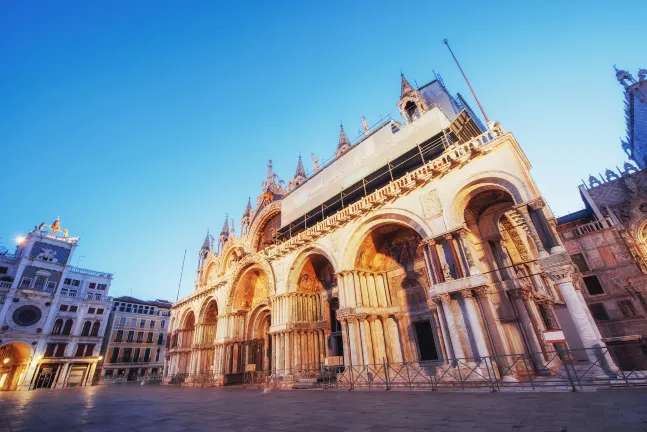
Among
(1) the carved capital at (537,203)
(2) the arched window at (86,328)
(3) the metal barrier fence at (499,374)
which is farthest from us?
(2) the arched window at (86,328)

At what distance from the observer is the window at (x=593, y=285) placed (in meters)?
21.3

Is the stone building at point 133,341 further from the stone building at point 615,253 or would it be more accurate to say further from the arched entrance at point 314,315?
the stone building at point 615,253

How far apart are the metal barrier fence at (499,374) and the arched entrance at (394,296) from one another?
0.80 metres

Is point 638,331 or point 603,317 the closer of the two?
point 638,331

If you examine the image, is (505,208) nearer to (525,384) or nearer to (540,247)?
(540,247)

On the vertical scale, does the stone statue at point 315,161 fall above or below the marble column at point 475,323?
above

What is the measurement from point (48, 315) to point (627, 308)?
59.4 meters

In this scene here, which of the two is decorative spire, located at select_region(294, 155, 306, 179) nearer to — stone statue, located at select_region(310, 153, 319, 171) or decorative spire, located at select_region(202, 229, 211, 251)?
stone statue, located at select_region(310, 153, 319, 171)

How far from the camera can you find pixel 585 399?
625cm

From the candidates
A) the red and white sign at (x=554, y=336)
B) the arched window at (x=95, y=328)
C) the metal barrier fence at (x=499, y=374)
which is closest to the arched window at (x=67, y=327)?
the arched window at (x=95, y=328)

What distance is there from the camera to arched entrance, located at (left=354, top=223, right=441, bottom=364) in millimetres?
15008

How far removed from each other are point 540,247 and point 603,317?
17.7m

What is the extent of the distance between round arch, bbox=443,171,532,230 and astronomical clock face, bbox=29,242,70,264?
51.1m

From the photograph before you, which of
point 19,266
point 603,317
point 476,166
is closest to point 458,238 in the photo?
point 476,166
